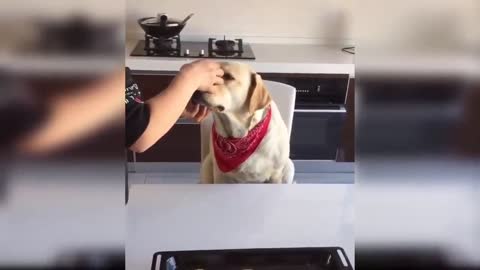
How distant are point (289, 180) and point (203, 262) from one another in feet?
2.32

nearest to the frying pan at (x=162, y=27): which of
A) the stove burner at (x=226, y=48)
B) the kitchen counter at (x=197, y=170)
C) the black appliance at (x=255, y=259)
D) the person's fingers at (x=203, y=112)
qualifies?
the stove burner at (x=226, y=48)

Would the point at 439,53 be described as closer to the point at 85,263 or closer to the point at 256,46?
the point at 85,263

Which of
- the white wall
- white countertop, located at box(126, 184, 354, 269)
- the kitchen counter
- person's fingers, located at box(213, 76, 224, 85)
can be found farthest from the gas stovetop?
white countertop, located at box(126, 184, 354, 269)

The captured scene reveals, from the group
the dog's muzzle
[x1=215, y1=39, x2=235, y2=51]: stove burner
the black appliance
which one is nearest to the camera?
the black appliance

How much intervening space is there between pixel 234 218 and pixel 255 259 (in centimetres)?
15

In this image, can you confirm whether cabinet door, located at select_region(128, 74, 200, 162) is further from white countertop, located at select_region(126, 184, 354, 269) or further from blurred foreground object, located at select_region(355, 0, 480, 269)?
blurred foreground object, located at select_region(355, 0, 480, 269)

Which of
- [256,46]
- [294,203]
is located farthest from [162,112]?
[256,46]

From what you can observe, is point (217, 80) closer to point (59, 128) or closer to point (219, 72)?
point (219, 72)

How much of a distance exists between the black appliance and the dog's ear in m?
0.71

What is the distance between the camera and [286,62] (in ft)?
6.25

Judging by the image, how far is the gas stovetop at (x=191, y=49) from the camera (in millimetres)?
1899

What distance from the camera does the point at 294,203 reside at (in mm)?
743

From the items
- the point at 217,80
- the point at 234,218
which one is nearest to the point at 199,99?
the point at 217,80

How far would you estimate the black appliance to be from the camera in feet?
Result: 1.69
